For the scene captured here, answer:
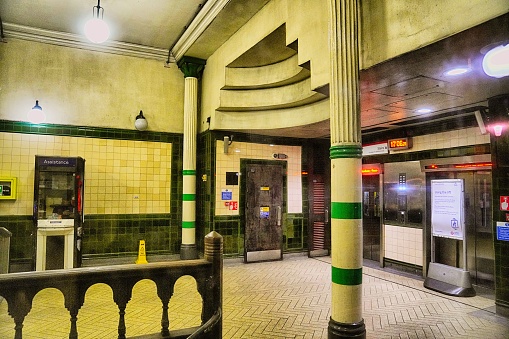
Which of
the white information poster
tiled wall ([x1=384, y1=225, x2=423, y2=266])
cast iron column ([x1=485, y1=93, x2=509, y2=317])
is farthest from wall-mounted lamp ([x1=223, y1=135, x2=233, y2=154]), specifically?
cast iron column ([x1=485, y1=93, x2=509, y2=317])

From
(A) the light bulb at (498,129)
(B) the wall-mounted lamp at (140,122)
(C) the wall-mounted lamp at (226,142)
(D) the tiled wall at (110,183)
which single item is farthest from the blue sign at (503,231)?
(B) the wall-mounted lamp at (140,122)

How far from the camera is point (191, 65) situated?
27.0 feet

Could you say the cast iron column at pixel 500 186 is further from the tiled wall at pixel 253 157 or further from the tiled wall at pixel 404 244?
the tiled wall at pixel 253 157

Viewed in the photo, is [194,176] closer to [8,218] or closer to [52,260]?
[52,260]

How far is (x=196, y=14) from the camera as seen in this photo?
6.60 metres

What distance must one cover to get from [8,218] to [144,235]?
276cm

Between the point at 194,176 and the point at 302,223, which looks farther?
the point at 302,223

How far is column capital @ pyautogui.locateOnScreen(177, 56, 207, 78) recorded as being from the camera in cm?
817

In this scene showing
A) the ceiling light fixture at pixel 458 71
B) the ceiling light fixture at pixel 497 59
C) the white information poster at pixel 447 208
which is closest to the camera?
the ceiling light fixture at pixel 497 59

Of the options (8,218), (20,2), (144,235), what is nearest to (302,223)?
(144,235)

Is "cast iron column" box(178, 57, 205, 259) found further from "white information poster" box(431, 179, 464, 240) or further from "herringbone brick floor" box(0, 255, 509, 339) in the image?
"white information poster" box(431, 179, 464, 240)

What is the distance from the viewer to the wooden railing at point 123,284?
2.36m

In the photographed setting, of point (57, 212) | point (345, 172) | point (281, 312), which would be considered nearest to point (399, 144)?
point (345, 172)

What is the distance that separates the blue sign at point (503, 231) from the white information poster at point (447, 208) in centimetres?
102
